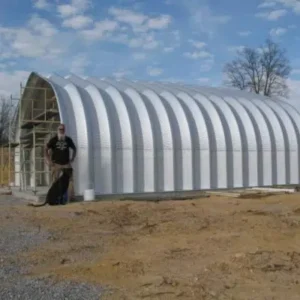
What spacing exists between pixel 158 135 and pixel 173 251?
10454mm

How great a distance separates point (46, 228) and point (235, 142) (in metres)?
11.0

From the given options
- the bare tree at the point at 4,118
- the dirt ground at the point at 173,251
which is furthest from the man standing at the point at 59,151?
the bare tree at the point at 4,118

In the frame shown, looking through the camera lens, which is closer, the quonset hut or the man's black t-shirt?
the man's black t-shirt

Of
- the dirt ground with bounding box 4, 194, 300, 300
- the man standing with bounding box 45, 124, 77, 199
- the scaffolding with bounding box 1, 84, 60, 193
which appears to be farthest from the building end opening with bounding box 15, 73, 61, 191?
the dirt ground with bounding box 4, 194, 300, 300

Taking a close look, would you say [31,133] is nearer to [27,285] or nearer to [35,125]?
[35,125]

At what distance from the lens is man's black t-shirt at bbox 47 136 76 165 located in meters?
14.5

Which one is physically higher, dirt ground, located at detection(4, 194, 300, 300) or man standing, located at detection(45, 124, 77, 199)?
man standing, located at detection(45, 124, 77, 199)

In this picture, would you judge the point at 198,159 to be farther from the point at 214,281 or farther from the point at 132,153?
the point at 214,281

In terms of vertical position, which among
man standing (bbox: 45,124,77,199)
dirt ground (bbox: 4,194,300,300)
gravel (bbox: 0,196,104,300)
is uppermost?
man standing (bbox: 45,124,77,199)

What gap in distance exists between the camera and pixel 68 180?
48.7ft

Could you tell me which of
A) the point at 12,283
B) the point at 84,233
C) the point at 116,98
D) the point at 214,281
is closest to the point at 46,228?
the point at 84,233

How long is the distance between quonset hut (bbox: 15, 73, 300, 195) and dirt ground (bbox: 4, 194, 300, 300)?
3.74 meters

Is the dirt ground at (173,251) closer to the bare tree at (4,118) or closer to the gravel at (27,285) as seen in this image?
the gravel at (27,285)

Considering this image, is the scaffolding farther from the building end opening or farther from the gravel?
the gravel
